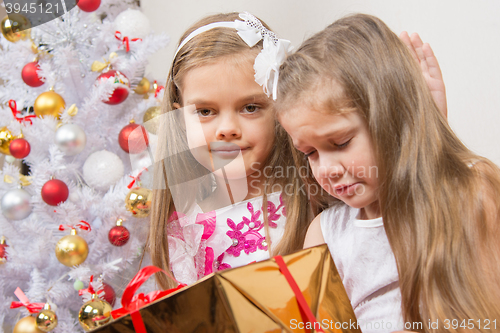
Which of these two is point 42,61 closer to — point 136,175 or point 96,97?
point 96,97

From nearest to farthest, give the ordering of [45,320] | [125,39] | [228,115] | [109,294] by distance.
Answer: [228,115], [45,320], [109,294], [125,39]

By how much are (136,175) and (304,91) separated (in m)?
0.64

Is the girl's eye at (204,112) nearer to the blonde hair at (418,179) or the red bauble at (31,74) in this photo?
the blonde hair at (418,179)

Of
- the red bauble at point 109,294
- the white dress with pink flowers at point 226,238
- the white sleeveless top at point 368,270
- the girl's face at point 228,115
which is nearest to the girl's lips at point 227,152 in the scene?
the girl's face at point 228,115

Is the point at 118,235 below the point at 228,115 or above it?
below

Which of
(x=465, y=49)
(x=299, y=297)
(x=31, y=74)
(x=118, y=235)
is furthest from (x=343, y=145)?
(x=31, y=74)

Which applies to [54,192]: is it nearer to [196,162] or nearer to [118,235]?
[118,235]

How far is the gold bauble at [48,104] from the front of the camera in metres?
1.17

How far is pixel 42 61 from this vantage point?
1242mm

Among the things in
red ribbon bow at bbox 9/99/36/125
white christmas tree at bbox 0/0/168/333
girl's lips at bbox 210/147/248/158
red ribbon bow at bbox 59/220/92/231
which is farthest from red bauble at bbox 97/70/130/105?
girl's lips at bbox 210/147/248/158

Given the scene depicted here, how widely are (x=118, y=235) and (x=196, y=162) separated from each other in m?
0.39

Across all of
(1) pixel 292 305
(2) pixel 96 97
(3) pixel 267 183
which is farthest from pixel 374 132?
(2) pixel 96 97

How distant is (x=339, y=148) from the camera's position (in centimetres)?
63

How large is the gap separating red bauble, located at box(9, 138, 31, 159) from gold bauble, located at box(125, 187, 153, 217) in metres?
0.33
